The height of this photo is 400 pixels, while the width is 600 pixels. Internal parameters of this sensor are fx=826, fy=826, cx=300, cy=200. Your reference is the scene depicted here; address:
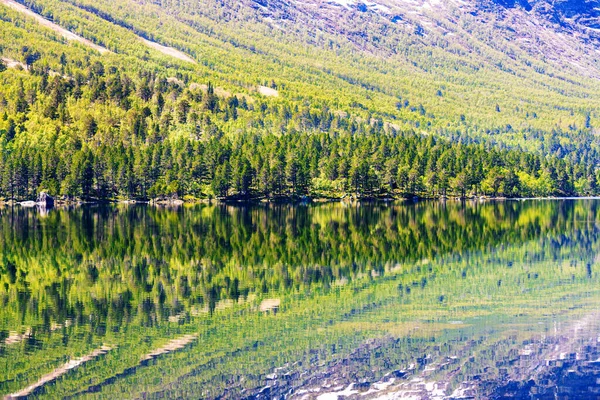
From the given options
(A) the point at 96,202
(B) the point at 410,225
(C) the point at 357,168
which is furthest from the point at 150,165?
(B) the point at 410,225

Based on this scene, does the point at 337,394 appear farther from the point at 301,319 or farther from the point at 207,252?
the point at 207,252

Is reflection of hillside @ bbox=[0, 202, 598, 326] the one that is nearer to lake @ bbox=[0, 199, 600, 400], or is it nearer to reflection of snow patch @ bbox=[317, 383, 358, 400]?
lake @ bbox=[0, 199, 600, 400]

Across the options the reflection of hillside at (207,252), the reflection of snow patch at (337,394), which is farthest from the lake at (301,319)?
the reflection of hillside at (207,252)

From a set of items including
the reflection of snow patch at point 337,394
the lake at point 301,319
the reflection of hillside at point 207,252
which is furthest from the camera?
the reflection of hillside at point 207,252

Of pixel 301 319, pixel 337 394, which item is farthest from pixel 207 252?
pixel 337 394

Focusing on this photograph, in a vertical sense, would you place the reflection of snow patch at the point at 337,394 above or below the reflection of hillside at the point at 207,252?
below

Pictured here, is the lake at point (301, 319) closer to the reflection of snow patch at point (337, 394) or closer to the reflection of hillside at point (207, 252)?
the reflection of snow patch at point (337, 394)

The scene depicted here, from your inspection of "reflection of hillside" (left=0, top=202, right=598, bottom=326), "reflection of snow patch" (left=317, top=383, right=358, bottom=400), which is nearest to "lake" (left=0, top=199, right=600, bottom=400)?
"reflection of snow patch" (left=317, top=383, right=358, bottom=400)

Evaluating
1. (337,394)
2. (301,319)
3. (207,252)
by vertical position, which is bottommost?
(337,394)

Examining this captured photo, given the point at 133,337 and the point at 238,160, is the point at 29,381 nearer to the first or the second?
the point at 133,337
